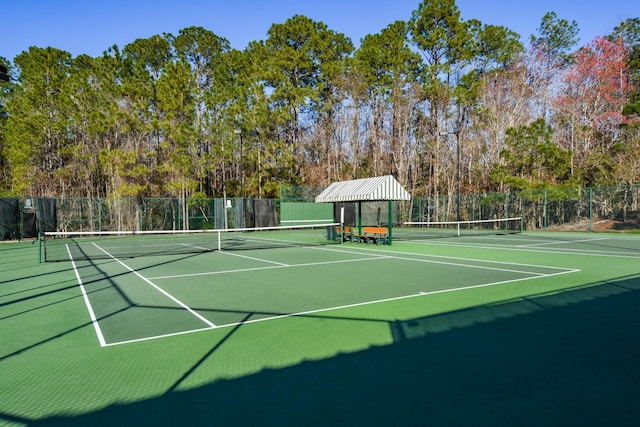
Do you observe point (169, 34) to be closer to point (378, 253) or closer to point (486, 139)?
point (486, 139)

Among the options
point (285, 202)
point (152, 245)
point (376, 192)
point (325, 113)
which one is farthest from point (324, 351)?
point (325, 113)

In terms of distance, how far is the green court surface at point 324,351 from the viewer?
321 centimetres

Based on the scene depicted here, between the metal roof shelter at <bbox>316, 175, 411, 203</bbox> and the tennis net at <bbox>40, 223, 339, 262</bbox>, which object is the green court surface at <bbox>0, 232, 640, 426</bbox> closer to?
the tennis net at <bbox>40, 223, 339, 262</bbox>

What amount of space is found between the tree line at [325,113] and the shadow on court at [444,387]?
83.7 feet

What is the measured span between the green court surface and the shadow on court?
0.02 m

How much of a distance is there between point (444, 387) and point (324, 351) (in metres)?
1.42

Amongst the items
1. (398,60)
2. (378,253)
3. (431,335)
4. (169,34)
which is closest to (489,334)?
(431,335)

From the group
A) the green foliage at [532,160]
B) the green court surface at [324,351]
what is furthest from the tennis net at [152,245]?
the green foliage at [532,160]

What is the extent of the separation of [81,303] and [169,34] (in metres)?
39.9

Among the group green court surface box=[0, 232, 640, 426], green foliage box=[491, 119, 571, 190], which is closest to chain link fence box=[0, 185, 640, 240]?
green foliage box=[491, 119, 571, 190]

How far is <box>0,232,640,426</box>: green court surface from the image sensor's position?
10.5 ft

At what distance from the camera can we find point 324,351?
452 centimetres

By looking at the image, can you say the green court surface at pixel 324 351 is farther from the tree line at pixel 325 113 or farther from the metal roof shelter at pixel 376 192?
the tree line at pixel 325 113

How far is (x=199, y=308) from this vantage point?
6.65 meters
